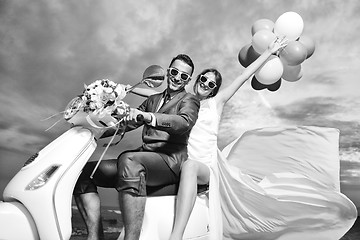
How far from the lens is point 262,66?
2812 mm

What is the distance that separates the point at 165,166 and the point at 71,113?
0.45 meters

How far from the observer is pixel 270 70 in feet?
9.24

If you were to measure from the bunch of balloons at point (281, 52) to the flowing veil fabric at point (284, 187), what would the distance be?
40 centimetres

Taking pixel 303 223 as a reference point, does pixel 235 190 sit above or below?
above

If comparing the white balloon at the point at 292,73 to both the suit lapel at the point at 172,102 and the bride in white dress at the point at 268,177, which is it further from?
the suit lapel at the point at 172,102

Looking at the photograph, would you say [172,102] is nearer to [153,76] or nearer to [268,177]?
[153,76]

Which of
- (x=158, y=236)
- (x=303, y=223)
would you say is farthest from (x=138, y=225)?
(x=303, y=223)

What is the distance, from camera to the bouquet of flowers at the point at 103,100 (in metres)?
1.69

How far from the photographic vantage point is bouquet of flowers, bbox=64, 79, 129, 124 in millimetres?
1694

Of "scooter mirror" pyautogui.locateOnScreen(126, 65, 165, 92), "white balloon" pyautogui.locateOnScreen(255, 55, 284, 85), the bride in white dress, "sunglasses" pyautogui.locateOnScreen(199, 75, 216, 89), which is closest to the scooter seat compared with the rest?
the bride in white dress

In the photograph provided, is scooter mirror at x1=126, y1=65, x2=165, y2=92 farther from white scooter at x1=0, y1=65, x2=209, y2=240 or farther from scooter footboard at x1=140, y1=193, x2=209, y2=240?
scooter footboard at x1=140, y1=193, x2=209, y2=240

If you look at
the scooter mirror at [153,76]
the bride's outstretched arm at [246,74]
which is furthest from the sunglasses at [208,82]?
the scooter mirror at [153,76]

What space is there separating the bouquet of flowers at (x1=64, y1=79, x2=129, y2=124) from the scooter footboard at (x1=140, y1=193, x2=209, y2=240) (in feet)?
1.35

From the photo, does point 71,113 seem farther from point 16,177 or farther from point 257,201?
point 257,201
